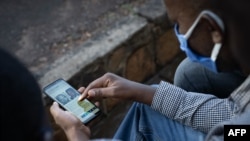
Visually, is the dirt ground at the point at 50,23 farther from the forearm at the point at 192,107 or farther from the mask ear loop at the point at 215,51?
the mask ear loop at the point at 215,51

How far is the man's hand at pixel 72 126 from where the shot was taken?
5.57ft

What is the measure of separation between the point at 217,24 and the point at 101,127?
1436 millimetres

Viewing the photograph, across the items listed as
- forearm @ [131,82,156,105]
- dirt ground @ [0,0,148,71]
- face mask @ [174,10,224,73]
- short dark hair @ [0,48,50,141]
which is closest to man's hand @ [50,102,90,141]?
forearm @ [131,82,156,105]

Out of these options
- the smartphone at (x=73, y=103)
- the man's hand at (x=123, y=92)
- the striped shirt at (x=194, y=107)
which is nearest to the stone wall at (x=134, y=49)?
the smartphone at (x=73, y=103)

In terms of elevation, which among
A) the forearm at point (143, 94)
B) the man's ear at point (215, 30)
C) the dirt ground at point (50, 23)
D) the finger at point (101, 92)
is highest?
the man's ear at point (215, 30)

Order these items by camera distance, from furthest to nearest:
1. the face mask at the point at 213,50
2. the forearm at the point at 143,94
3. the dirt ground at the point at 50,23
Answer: the dirt ground at the point at 50,23 < the forearm at the point at 143,94 < the face mask at the point at 213,50

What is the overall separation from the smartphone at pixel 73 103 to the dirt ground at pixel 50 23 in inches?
23.2

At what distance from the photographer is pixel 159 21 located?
2646 millimetres

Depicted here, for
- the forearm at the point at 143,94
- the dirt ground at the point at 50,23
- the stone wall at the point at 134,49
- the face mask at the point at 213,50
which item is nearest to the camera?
the face mask at the point at 213,50

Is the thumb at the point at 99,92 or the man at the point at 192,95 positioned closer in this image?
the man at the point at 192,95

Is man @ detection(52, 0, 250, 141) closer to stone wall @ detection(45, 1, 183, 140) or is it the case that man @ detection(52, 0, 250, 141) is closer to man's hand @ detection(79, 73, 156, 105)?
man's hand @ detection(79, 73, 156, 105)

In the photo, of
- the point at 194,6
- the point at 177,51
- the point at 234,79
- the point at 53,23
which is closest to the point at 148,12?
the point at 177,51

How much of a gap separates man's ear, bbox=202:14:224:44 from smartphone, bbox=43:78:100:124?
25.3 inches

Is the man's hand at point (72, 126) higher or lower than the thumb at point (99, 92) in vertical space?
lower
